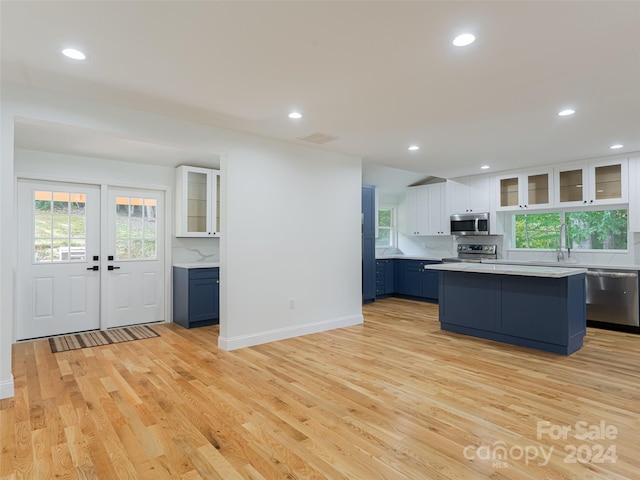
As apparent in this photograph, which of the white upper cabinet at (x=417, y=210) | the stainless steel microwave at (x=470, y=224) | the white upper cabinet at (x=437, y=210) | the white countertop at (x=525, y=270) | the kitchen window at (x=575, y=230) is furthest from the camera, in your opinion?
the white upper cabinet at (x=417, y=210)

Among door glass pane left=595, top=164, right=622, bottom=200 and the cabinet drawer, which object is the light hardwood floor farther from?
door glass pane left=595, top=164, right=622, bottom=200

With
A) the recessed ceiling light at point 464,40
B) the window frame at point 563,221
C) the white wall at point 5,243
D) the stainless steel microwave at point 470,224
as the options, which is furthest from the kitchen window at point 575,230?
the white wall at point 5,243

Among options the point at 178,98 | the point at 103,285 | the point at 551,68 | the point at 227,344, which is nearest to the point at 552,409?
the point at 551,68

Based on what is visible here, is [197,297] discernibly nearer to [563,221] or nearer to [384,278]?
[384,278]

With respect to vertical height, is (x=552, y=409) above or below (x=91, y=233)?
below

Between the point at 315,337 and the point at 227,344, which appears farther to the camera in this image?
the point at 315,337

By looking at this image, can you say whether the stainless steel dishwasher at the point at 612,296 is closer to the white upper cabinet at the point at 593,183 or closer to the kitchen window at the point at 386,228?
the white upper cabinet at the point at 593,183

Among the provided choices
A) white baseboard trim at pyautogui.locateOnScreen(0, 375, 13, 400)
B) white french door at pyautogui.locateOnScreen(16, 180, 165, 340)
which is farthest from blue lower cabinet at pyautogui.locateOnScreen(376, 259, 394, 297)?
white baseboard trim at pyautogui.locateOnScreen(0, 375, 13, 400)

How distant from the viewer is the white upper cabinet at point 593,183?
524cm

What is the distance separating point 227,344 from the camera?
4.17 metres

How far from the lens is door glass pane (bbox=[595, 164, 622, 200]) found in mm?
5266

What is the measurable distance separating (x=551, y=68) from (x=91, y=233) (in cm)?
542

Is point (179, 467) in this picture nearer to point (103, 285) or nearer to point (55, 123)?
point (55, 123)

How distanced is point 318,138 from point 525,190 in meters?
3.78
